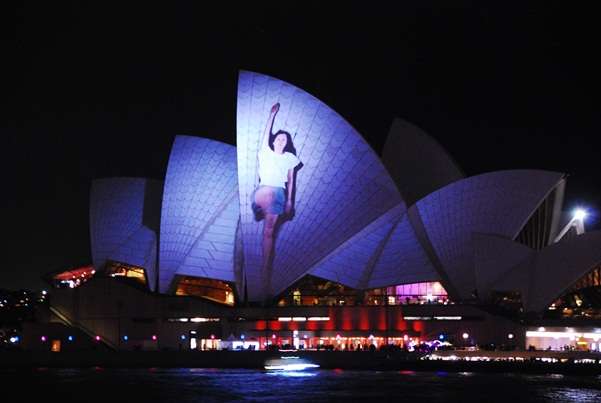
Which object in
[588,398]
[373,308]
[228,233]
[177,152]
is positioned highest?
[177,152]

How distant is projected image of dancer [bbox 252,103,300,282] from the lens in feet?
199

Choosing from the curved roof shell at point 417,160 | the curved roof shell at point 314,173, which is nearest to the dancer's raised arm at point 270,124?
the curved roof shell at point 314,173

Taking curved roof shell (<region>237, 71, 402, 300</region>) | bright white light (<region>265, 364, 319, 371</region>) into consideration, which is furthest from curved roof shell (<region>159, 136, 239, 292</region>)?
bright white light (<region>265, 364, 319, 371</region>)

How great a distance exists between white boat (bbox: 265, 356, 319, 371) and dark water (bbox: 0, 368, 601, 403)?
7.09ft

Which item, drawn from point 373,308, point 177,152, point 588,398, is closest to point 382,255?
point 373,308

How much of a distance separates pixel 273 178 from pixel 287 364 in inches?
469

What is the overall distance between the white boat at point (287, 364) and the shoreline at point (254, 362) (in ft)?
2.33

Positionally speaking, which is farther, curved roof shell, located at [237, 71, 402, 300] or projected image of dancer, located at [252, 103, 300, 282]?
projected image of dancer, located at [252, 103, 300, 282]

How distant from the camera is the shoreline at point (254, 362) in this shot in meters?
52.4

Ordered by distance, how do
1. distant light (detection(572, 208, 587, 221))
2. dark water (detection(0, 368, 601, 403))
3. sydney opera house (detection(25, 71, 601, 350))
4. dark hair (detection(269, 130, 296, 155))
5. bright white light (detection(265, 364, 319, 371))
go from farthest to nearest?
1. distant light (detection(572, 208, 587, 221))
2. dark hair (detection(269, 130, 296, 155))
3. sydney opera house (detection(25, 71, 601, 350))
4. bright white light (detection(265, 364, 319, 371))
5. dark water (detection(0, 368, 601, 403))

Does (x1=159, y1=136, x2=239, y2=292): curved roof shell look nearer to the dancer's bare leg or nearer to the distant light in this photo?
the dancer's bare leg

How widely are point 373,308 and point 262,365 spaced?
9.18 meters

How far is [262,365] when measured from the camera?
57.9 m

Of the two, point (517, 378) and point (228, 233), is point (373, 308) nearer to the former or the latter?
point (228, 233)
